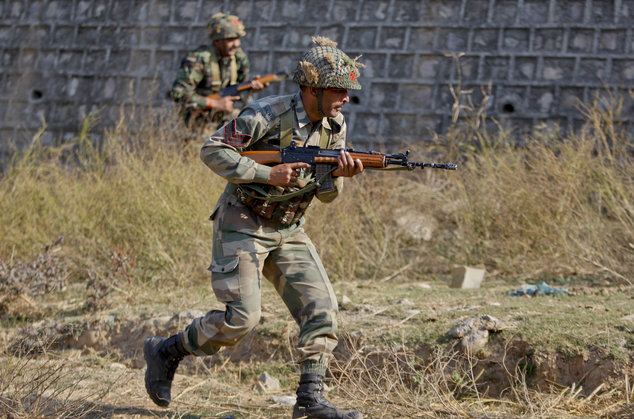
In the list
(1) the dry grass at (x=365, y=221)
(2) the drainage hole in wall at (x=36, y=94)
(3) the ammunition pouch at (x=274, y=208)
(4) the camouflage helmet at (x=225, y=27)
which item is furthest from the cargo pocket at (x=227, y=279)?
(2) the drainage hole in wall at (x=36, y=94)

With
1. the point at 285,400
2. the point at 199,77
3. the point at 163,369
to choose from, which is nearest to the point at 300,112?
the point at 163,369

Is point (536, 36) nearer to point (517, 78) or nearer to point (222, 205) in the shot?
point (517, 78)

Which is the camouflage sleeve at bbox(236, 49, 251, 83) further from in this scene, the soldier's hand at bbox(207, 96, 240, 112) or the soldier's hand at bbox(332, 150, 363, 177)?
the soldier's hand at bbox(332, 150, 363, 177)

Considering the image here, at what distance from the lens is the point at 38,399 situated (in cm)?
379

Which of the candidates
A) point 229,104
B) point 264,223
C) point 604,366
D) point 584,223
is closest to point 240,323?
point 264,223

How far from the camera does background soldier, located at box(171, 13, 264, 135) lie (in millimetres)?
8094

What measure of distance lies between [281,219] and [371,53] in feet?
19.6

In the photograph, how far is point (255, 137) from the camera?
4.06m

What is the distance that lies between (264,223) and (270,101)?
59 centimetres

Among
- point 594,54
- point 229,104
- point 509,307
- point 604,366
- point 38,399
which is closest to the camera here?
point 38,399

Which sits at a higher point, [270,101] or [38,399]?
[270,101]

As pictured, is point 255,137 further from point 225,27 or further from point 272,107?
point 225,27

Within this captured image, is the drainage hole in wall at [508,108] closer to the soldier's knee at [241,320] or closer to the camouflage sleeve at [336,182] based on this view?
the camouflage sleeve at [336,182]

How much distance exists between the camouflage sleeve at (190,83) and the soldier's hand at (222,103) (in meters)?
0.06
